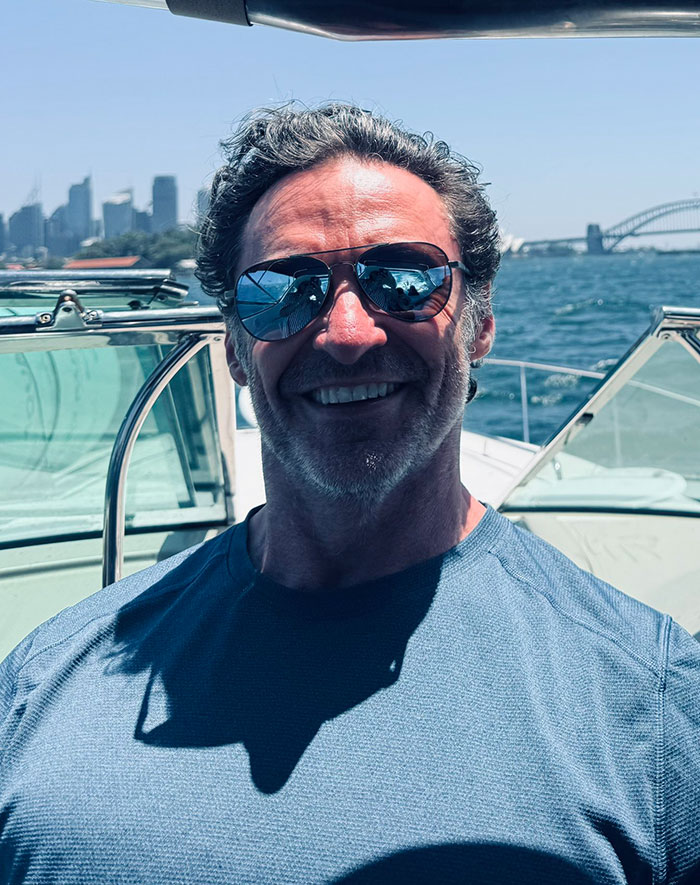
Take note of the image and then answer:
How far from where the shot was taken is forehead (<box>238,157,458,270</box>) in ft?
4.26

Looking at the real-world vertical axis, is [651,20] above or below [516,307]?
below

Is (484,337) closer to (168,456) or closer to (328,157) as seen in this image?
(328,157)

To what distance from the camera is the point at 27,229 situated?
3.02 meters

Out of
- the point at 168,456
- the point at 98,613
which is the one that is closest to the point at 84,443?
the point at 168,456

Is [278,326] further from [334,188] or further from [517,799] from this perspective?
[517,799]

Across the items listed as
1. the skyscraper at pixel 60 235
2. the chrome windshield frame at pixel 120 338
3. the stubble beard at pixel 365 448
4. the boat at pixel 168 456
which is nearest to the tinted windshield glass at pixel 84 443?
the boat at pixel 168 456

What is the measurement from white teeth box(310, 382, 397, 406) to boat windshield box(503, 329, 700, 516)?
71.0 inches

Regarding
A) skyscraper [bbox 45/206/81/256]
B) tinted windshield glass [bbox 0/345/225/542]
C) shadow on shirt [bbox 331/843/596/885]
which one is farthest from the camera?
skyscraper [bbox 45/206/81/256]

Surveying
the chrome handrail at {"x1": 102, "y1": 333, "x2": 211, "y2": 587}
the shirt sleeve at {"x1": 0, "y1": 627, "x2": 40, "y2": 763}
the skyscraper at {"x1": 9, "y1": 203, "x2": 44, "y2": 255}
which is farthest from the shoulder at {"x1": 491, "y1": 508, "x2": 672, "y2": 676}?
the skyscraper at {"x1": 9, "y1": 203, "x2": 44, "y2": 255}

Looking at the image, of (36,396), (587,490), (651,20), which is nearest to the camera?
(651,20)

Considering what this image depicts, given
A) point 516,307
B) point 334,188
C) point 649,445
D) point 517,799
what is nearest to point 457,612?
point 517,799

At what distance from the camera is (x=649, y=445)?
3467 mm

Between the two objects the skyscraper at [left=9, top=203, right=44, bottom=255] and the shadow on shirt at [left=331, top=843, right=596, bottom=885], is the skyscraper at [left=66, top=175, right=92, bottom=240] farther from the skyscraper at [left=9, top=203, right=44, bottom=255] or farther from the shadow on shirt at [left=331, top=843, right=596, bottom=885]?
the shadow on shirt at [left=331, top=843, right=596, bottom=885]

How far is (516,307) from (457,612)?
31.0m
